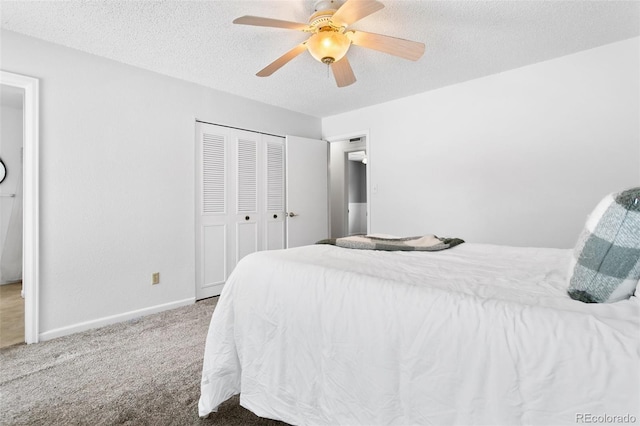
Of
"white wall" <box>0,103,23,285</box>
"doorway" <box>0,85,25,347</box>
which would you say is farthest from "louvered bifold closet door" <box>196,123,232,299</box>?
"white wall" <box>0,103,23,285</box>

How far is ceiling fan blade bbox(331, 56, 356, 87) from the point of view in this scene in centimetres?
222

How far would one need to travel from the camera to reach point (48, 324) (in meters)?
2.40

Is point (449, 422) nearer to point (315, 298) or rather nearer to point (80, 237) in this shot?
point (315, 298)

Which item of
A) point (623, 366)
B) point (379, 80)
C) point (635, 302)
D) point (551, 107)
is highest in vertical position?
point (379, 80)

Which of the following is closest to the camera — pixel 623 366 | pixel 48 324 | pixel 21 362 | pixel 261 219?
pixel 623 366

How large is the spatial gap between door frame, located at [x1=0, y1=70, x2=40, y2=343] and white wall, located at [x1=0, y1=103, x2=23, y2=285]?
2242 mm

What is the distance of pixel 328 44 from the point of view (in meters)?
1.92

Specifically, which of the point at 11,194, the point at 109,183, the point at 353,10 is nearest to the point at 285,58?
the point at 353,10

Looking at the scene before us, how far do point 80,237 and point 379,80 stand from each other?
3021 millimetres

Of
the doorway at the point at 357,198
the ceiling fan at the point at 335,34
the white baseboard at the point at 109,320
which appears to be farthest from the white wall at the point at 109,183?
the doorway at the point at 357,198

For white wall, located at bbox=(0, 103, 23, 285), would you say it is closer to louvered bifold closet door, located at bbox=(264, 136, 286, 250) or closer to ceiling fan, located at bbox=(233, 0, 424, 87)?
louvered bifold closet door, located at bbox=(264, 136, 286, 250)

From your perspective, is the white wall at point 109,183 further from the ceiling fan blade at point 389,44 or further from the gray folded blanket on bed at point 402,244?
the ceiling fan blade at point 389,44

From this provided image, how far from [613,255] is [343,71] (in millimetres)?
1942

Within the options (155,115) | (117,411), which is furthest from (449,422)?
(155,115)
